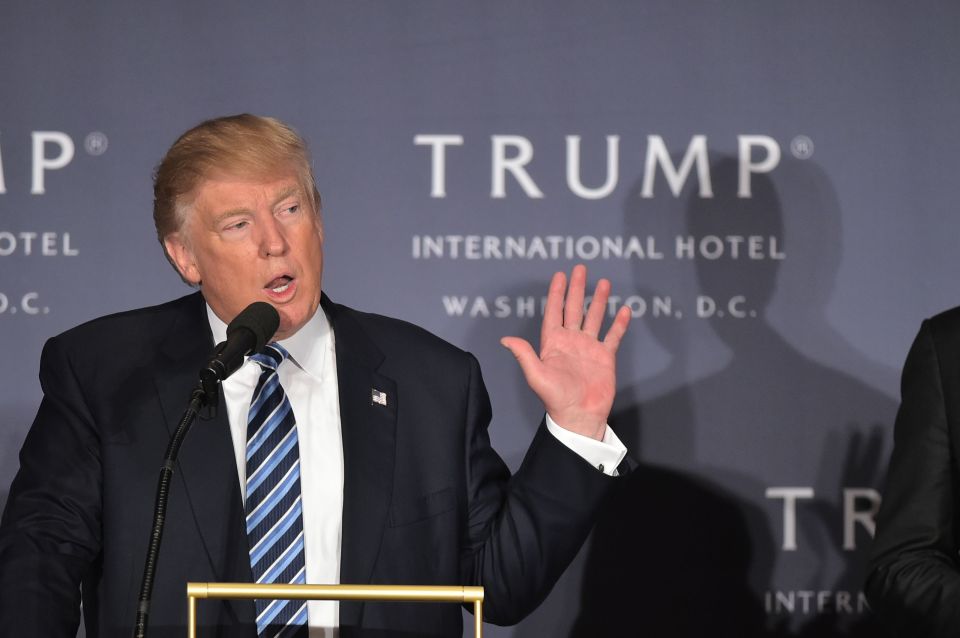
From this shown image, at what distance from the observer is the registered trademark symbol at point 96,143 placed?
3.15 m

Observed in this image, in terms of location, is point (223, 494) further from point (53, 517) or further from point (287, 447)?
point (53, 517)

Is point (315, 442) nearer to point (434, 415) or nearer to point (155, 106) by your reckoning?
point (434, 415)

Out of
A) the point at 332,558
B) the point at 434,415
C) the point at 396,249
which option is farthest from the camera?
the point at 396,249

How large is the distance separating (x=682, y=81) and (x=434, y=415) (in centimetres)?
136

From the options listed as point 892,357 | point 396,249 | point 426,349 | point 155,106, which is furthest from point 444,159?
point 892,357

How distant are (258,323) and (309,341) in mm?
472

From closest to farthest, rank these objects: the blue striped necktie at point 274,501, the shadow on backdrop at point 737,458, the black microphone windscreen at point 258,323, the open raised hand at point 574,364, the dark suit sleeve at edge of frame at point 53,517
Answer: the black microphone windscreen at point 258,323
the dark suit sleeve at edge of frame at point 53,517
the blue striped necktie at point 274,501
the open raised hand at point 574,364
the shadow on backdrop at point 737,458

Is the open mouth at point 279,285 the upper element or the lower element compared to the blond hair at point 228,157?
lower

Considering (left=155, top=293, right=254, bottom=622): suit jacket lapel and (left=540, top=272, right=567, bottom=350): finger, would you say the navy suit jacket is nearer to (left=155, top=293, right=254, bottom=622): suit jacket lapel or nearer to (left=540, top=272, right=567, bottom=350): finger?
(left=155, top=293, right=254, bottom=622): suit jacket lapel

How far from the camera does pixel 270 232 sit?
7.04ft

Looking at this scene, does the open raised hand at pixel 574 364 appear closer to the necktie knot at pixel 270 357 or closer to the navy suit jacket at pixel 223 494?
the navy suit jacket at pixel 223 494

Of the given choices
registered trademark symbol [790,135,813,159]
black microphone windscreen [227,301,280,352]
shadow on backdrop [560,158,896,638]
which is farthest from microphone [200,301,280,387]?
registered trademark symbol [790,135,813,159]

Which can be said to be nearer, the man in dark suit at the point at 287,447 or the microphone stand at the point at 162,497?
the microphone stand at the point at 162,497

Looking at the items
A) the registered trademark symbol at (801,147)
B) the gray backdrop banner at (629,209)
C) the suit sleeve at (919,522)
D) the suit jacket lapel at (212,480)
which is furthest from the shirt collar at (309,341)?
the registered trademark symbol at (801,147)
